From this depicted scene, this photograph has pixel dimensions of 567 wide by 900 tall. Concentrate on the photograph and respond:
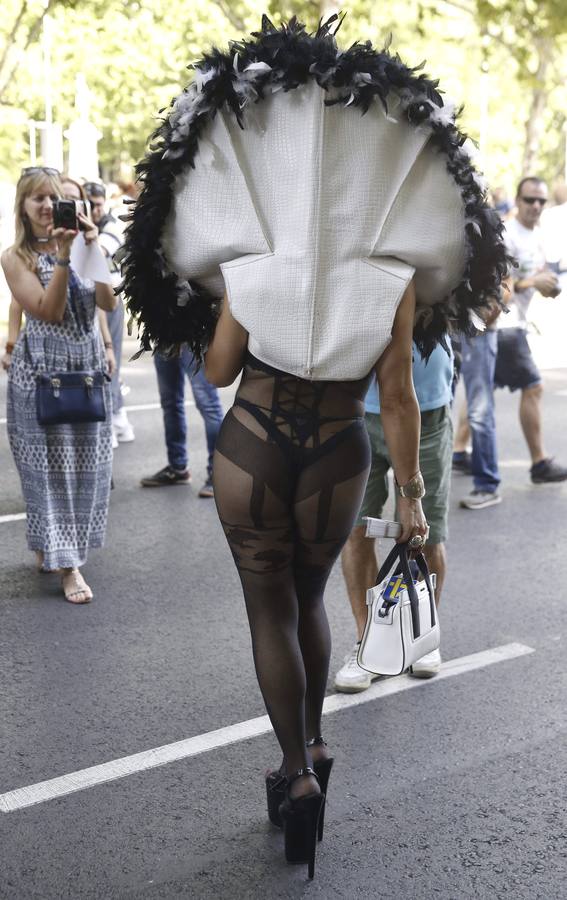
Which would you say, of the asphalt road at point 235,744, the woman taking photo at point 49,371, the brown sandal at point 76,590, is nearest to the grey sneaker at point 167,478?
the asphalt road at point 235,744

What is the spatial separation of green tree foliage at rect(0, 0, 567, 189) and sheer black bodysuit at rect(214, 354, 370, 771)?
12785mm

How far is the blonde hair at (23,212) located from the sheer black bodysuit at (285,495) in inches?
99.6

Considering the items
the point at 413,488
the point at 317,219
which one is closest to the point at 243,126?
the point at 317,219

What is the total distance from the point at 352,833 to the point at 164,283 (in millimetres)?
1653

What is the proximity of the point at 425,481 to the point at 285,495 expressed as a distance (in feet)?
4.95

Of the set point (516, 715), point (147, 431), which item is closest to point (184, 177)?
point (516, 715)

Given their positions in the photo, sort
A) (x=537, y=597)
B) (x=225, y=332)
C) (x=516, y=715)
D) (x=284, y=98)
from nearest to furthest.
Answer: (x=284, y=98)
(x=225, y=332)
(x=516, y=715)
(x=537, y=597)

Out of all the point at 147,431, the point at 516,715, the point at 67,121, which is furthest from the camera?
the point at 67,121

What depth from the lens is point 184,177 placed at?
303 centimetres

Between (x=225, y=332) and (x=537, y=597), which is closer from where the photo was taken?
(x=225, y=332)

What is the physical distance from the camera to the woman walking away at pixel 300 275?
2885mm

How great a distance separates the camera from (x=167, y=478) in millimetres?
7887

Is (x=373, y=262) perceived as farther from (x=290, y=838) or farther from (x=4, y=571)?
(x=4, y=571)

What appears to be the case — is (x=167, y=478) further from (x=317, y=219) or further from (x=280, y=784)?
(x=317, y=219)
